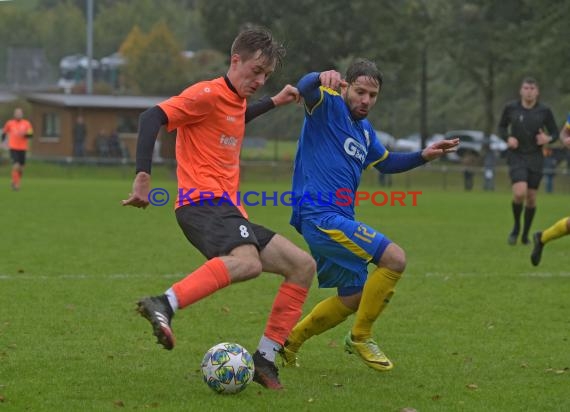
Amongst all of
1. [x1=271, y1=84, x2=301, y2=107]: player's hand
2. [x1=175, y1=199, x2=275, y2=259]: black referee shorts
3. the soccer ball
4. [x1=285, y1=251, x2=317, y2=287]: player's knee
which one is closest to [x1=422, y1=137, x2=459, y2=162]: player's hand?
[x1=271, y1=84, x2=301, y2=107]: player's hand

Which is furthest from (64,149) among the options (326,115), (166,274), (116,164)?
(326,115)

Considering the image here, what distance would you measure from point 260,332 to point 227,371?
6.82 feet

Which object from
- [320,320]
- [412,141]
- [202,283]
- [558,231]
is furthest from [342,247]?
[412,141]

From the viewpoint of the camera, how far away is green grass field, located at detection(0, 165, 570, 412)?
5702 millimetres

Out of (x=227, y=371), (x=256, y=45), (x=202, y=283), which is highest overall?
(x=256, y=45)

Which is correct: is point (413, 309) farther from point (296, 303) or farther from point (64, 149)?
point (64, 149)

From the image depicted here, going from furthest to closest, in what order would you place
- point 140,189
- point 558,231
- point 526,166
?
point 526,166, point 558,231, point 140,189

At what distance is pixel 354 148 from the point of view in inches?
263

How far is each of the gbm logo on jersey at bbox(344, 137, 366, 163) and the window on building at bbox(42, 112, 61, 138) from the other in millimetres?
42396

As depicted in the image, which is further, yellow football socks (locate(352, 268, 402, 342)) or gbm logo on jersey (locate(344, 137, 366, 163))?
gbm logo on jersey (locate(344, 137, 366, 163))

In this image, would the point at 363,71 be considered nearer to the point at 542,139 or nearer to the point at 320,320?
the point at 320,320

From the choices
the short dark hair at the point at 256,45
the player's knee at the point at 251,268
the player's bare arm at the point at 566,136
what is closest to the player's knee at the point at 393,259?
the player's knee at the point at 251,268

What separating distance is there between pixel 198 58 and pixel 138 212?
5687cm

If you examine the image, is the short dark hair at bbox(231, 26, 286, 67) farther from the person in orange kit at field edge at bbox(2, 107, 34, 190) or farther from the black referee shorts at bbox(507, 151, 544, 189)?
the person in orange kit at field edge at bbox(2, 107, 34, 190)
